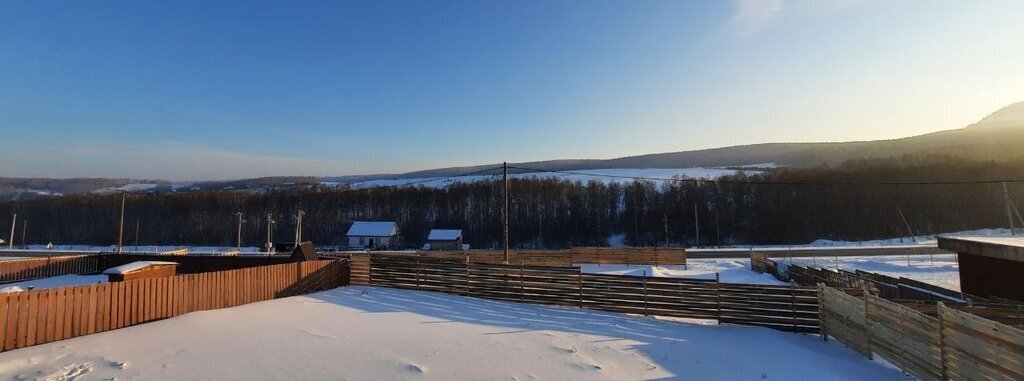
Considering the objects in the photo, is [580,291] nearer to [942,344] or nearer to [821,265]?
[942,344]

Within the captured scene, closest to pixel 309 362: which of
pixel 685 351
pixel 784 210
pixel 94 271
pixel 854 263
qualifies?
pixel 685 351

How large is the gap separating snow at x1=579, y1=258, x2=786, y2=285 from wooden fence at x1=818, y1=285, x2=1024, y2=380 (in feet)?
51.3

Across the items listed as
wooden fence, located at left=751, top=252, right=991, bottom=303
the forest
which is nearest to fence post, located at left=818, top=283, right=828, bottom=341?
wooden fence, located at left=751, top=252, right=991, bottom=303

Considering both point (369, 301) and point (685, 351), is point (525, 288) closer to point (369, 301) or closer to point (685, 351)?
point (369, 301)

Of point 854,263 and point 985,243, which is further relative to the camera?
point 854,263

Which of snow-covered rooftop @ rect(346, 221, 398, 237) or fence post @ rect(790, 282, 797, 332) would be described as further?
snow-covered rooftop @ rect(346, 221, 398, 237)

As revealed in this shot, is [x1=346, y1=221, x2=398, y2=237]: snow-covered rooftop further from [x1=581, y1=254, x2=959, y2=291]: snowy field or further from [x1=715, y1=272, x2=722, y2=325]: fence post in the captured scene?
[x1=715, y1=272, x2=722, y2=325]: fence post

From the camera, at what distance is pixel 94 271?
28.1 meters

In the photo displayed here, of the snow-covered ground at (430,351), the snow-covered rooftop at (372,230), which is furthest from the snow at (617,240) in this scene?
the snow-covered ground at (430,351)

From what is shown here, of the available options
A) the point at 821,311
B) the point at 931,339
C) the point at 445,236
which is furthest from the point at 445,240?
the point at 931,339

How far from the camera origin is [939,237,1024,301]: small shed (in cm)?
1156

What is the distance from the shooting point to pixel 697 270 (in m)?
31.6

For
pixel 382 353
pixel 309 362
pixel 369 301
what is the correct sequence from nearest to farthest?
1. pixel 309 362
2. pixel 382 353
3. pixel 369 301

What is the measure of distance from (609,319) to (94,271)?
101 ft
